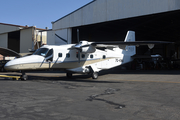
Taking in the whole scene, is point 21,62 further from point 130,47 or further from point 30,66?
point 130,47

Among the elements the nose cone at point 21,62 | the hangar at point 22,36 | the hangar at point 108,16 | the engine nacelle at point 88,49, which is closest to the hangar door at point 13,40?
the hangar at point 22,36

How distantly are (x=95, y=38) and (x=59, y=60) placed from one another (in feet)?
65.4

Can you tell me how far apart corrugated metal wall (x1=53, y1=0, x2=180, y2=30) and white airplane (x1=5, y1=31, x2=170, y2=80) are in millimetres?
5817

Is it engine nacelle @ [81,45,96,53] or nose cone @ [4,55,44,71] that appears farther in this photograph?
engine nacelle @ [81,45,96,53]

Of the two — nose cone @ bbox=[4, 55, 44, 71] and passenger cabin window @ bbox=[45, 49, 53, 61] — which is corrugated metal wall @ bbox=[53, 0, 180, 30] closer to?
passenger cabin window @ bbox=[45, 49, 53, 61]

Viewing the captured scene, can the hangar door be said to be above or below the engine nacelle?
above

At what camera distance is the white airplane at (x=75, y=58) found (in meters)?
13.8

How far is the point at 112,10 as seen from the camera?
22500mm

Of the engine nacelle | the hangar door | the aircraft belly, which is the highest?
the hangar door

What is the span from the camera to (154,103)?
6566 millimetres

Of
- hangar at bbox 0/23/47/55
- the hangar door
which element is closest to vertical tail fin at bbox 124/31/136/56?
hangar at bbox 0/23/47/55

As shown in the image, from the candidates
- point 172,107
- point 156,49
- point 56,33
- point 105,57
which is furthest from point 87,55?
point 156,49

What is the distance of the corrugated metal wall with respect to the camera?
1912cm

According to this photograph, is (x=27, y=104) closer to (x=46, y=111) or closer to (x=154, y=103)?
(x=46, y=111)
